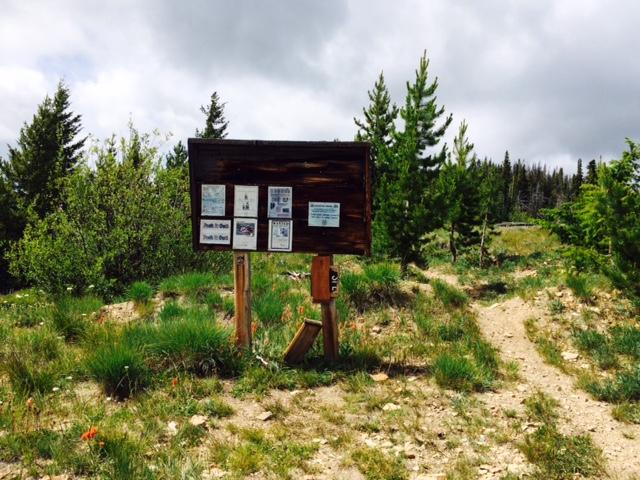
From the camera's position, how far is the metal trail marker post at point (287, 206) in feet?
19.1

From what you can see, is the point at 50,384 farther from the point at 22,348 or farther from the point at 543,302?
the point at 543,302

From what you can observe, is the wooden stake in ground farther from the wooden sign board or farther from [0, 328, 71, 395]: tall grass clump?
[0, 328, 71, 395]: tall grass clump

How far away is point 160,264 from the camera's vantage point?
12.0m

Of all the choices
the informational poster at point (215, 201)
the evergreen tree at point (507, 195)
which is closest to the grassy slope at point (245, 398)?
the informational poster at point (215, 201)

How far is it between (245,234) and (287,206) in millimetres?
704

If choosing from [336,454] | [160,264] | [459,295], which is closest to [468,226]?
[459,295]

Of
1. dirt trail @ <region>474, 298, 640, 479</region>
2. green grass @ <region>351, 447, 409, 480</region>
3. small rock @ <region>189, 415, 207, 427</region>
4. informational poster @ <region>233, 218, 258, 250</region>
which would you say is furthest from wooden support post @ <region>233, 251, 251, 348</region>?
dirt trail @ <region>474, 298, 640, 479</region>

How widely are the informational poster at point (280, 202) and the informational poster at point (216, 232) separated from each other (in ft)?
2.18

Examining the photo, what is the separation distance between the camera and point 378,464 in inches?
140

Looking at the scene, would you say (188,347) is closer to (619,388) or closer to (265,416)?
(265,416)

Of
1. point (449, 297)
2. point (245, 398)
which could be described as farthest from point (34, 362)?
point (449, 297)

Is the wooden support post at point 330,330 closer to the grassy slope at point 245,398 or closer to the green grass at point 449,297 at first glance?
the grassy slope at point 245,398

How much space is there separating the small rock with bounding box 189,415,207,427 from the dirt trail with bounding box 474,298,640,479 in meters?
3.18

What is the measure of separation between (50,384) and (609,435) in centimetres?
580
